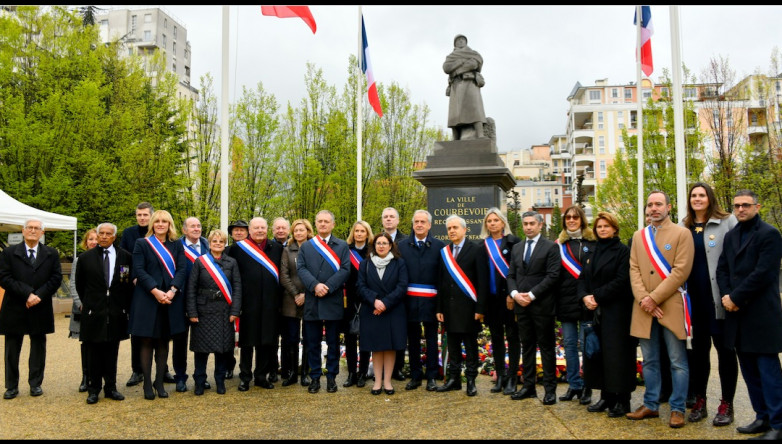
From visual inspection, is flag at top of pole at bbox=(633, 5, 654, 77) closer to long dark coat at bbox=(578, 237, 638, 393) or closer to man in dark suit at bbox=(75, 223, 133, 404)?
long dark coat at bbox=(578, 237, 638, 393)

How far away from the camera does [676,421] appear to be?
5293mm

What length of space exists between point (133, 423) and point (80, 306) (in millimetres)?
2161

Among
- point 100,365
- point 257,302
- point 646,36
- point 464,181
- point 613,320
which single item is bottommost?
point 100,365

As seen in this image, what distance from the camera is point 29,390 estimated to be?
7285 millimetres

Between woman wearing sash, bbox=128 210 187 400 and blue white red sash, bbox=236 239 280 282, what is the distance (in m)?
0.72

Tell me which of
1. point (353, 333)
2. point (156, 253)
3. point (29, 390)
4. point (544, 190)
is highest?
point (544, 190)

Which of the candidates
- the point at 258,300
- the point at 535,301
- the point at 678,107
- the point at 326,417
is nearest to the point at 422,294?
the point at 535,301

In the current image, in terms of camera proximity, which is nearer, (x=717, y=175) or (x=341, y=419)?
(x=341, y=419)

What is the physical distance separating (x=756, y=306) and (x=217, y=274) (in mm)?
5564

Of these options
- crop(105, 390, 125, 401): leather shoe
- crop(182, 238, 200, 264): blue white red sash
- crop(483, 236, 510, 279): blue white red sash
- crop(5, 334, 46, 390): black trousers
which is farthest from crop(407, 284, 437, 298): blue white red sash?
crop(5, 334, 46, 390): black trousers

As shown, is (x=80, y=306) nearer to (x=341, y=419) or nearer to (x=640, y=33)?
(x=341, y=419)

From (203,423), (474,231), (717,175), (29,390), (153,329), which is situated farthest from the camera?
(717,175)

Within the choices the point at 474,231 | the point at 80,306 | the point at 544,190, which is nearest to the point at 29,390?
the point at 80,306

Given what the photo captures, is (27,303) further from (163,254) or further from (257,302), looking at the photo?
(257,302)
